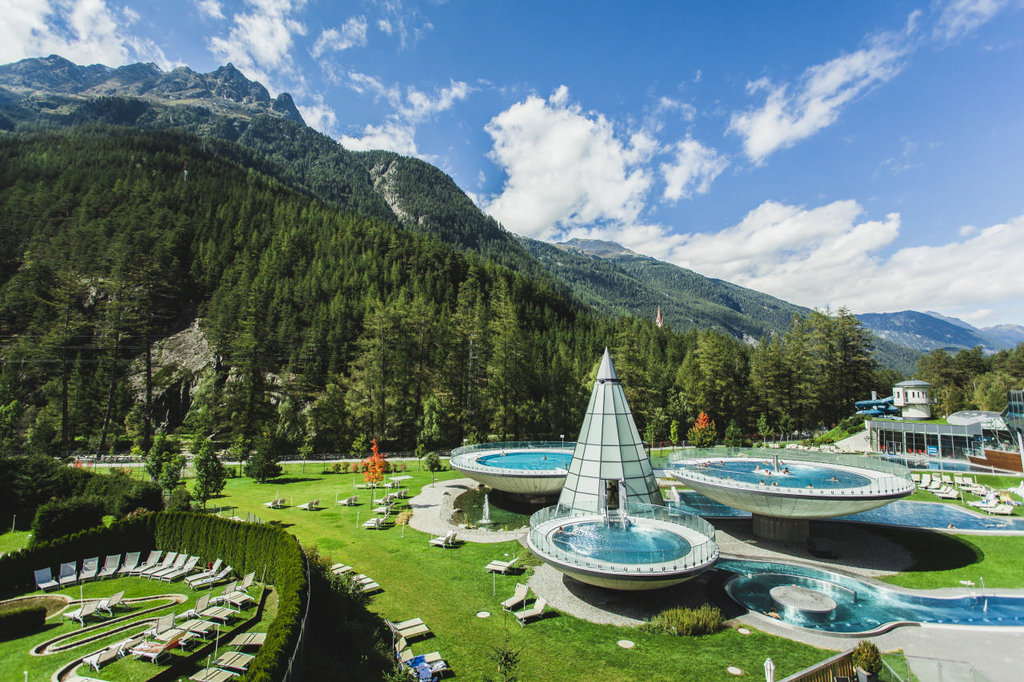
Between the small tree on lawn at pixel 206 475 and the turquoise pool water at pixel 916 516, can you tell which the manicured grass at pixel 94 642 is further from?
the turquoise pool water at pixel 916 516

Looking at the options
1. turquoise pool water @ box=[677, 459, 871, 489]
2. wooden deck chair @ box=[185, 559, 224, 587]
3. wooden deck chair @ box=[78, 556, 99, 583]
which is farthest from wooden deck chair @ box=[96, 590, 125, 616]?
turquoise pool water @ box=[677, 459, 871, 489]

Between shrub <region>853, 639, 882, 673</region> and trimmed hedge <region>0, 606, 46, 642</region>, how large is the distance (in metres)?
23.8

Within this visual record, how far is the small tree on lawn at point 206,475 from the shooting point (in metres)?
26.1

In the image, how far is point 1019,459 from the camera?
117 ft

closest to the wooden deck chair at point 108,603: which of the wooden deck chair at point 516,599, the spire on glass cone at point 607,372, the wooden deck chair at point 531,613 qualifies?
the wooden deck chair at point 516,599

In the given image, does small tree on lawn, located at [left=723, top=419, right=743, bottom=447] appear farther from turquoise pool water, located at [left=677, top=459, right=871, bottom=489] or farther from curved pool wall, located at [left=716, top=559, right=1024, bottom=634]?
curved pool wall, located at [left=716, top=559, right=1024, bottom=634]

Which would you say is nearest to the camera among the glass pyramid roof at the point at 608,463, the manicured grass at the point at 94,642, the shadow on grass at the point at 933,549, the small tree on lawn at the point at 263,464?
the manicured grass at the point at 94,642

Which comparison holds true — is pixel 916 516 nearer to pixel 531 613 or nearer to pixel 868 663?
pixel 868 663

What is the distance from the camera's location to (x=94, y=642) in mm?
12828

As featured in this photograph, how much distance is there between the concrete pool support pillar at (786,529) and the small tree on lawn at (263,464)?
3631 cm

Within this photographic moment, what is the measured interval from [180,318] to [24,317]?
727 inches

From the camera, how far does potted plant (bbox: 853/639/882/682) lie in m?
10.3

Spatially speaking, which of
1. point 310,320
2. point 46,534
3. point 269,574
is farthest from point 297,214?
point 269,574

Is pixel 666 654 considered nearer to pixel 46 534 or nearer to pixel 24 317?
pixel 46 534
